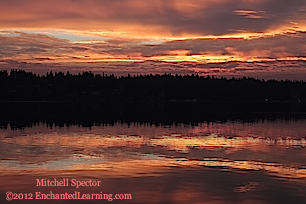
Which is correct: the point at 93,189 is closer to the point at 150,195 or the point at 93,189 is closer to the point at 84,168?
the point at 150,195

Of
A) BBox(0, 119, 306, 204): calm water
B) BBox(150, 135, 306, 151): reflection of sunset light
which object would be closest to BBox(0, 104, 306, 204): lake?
BBox(0, 119, 306, 204): calm water

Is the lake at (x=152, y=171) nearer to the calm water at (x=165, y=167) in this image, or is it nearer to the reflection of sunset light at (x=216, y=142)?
the calm water at (x=165, y=167)

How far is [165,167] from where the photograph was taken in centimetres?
3094

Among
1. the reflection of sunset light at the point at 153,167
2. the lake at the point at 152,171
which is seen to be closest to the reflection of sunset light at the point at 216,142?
the lake at the point at 152,171

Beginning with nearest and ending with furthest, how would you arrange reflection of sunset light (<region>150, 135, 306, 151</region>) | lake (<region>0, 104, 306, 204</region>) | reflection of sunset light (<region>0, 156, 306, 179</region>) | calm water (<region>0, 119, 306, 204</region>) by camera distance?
lake (<region>0, 104, 306, 204</region>)
calm water (<region>0, 119, 306, 204</region>)
reflection of sunset light (<region>0, 156, 306, 179</region>)
reflection of sunset light (<region>150, 135, 306, 151</region>)

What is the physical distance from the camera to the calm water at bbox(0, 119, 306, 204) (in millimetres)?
23156

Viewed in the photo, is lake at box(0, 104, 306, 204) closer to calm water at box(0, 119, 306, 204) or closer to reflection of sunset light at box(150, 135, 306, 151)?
calm water at box(0, 119, 306, 204)

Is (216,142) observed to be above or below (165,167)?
below

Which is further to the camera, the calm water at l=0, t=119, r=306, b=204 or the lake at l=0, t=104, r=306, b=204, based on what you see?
the calm water at l=0, t=119, r=306, b=204

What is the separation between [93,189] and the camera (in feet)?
78.1

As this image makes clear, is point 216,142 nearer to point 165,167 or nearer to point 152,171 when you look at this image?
point 165,167

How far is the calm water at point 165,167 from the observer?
23156 millimetres

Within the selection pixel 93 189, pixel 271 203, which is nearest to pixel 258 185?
pixel 271 203

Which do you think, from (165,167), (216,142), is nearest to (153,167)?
(165,167)
